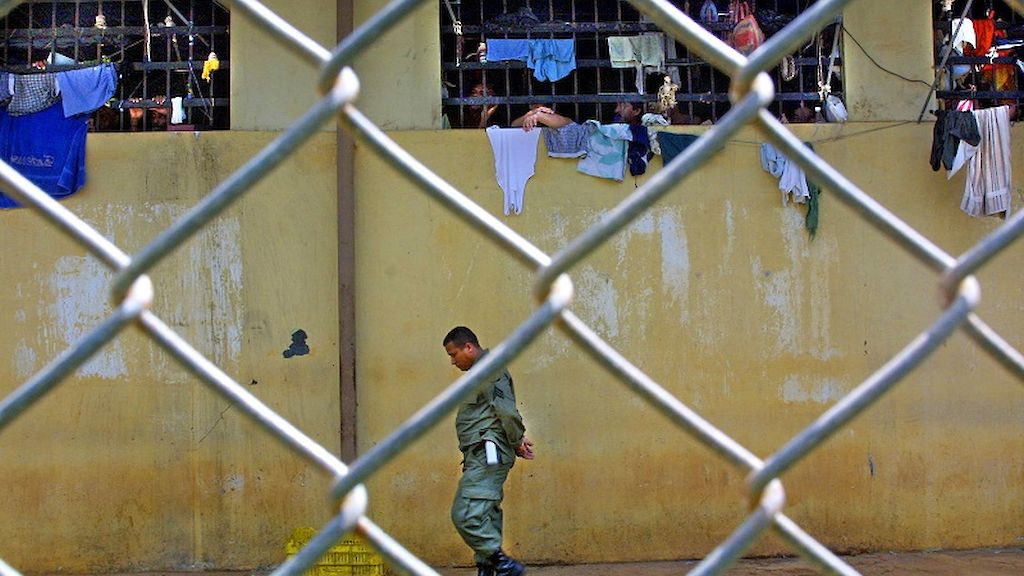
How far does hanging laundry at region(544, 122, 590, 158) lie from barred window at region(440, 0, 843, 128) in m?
0.23

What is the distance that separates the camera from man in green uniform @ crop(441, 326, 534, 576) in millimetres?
5617

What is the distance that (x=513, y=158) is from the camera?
6641 mm

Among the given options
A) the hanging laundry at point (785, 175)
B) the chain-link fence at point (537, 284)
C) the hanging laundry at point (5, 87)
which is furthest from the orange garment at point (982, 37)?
the chain-link fence at point (537, 284)

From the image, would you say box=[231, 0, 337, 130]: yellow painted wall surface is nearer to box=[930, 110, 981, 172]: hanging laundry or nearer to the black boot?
the black boot

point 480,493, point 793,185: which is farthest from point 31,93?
point 793,185

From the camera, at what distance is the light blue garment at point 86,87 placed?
651 cm

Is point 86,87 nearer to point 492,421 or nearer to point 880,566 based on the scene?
point 492,421

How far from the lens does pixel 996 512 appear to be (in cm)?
684


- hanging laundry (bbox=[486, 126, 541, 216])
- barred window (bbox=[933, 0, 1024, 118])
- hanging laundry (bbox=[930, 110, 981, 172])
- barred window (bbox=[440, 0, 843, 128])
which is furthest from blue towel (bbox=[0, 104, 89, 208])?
barred window (bbox=[933, 0, 1024, 118])

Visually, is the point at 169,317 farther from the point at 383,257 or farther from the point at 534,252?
the point at 534,252

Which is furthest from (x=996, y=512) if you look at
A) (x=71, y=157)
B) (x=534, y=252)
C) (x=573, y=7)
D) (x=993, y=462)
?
(x=534, y=252)

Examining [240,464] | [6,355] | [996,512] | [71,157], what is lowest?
[996,512]

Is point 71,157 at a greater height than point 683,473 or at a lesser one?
greater

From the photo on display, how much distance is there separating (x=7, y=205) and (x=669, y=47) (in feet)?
13.5
